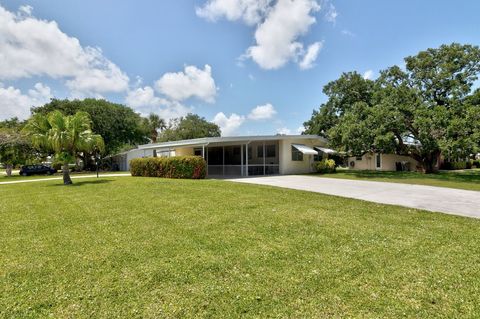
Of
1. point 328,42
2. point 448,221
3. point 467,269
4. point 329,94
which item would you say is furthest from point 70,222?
point 329,94

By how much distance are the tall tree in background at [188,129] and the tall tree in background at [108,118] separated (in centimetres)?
920

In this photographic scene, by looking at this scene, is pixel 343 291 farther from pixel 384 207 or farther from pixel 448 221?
pixel 384 207

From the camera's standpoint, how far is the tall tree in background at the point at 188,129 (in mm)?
47594

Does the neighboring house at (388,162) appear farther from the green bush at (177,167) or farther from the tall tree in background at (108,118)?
the tall tree in background at (108,118)

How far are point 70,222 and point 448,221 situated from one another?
9139mm

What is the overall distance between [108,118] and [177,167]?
23.9 meters

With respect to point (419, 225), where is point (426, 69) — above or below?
above

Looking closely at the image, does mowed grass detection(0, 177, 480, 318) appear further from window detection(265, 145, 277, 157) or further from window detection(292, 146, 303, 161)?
window detection(265, 145, 277, 157)

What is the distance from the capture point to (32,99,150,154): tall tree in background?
107 ft

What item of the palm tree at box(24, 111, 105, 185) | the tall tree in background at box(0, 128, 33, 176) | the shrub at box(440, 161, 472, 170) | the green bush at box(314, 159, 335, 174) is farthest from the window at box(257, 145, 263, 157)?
the shrub at box(440, 161, 472, 170)

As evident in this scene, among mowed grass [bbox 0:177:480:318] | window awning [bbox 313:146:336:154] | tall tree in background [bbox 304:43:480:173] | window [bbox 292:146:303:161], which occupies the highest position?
tall tree in background [bbox 304:43:480:173]

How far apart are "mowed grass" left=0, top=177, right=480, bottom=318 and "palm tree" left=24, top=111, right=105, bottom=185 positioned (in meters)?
8.22

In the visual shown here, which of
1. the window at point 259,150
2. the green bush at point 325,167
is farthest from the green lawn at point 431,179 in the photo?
the window at point 259,150

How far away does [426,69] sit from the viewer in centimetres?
2138
